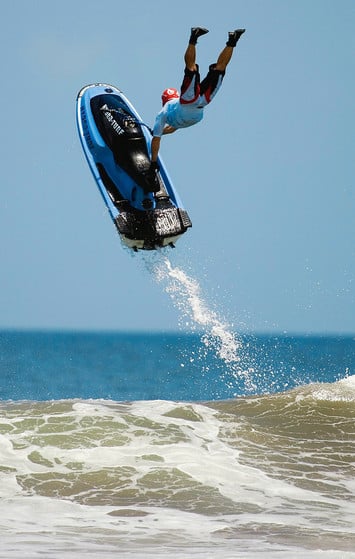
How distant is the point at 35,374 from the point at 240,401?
31274 mm

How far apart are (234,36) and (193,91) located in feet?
3.24

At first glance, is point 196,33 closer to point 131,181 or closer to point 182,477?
point 131,181

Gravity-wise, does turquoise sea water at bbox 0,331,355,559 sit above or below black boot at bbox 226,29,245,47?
below

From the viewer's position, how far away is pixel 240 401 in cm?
1770

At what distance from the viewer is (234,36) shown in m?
13.6

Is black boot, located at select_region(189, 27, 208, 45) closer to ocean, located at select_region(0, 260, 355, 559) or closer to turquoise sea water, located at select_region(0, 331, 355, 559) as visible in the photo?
ocean, located at select_region(0, 260, 355, 559)

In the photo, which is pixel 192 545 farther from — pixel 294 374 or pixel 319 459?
pixel 294 374

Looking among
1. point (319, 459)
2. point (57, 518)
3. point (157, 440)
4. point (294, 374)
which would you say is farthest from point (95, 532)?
point (294, 374)

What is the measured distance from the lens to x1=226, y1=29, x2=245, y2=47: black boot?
13.5m

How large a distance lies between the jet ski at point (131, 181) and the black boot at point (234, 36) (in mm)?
3264

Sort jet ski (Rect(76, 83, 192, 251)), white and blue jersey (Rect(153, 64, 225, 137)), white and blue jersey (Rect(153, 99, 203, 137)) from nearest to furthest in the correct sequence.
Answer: white and blue jersey (Rect(153, 64, 225, 137)) < white and blue jersey (Rect(153, 99, 203, 137)) < jet ski (Rect(76, 83, 192, 251))

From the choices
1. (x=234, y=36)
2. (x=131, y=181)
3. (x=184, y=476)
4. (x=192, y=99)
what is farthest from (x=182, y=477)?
(x=234, y=36)

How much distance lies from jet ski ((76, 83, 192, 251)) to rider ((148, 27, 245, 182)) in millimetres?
1481

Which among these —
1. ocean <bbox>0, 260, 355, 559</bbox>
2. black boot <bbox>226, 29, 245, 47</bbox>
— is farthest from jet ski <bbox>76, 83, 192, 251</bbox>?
black boot <bbox>226, 29, 245, 47</bbox>
